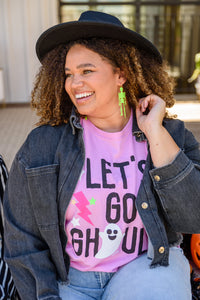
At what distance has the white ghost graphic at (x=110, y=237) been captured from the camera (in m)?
1.45

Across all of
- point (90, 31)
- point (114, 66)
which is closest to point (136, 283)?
point (114, 66)

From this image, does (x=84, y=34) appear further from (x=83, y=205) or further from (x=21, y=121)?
(x=21, y=121)

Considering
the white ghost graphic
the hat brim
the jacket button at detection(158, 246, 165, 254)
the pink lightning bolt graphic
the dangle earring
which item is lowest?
the jacket button at detection(158, 246, 165, 254)

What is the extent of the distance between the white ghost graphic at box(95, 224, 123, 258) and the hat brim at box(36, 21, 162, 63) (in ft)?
2.76

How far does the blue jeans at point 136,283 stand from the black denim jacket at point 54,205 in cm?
5

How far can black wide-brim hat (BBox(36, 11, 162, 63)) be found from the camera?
1477mm

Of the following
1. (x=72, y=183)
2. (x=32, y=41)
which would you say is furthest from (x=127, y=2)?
(x=72, y=183)

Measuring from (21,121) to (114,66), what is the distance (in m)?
4.36

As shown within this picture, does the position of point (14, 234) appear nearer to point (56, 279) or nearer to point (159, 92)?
point (56, 279)

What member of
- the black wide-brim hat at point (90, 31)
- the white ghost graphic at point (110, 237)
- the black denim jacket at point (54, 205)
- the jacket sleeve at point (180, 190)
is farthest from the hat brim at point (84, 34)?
the white ghost graphic at point (110, 237)

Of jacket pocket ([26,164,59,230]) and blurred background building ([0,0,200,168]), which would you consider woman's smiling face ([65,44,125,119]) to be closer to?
jacket pocket ([26,164,59,230])

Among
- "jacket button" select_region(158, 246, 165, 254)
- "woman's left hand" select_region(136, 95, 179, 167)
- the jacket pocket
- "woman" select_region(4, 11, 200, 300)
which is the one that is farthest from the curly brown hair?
"jacket button" select_region(158, 246, 165, 254)

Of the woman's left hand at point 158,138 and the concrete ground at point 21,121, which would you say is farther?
the concrete ground at point 21,121

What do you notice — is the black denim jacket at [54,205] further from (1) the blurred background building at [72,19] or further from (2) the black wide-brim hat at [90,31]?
(1) the blurred background building at [72,19]
